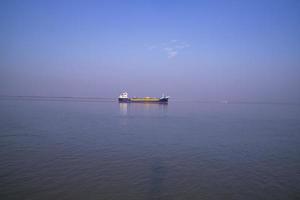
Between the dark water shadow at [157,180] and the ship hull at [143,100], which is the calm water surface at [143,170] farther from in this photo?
the ship hull at [143,100]

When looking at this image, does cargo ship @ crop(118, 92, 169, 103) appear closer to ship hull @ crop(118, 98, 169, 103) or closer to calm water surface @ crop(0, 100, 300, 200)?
ship hull @ crop(118, 98, 169, 103)

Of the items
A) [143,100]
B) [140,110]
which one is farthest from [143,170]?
[143,100]

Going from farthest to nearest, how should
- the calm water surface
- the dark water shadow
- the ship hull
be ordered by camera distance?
the ship hull → the calm water surface → the dark water shadow

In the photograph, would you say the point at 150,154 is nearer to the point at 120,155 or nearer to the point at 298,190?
the point at 120,155

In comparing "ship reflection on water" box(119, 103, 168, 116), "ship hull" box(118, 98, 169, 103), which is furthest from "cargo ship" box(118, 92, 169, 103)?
"ship reflection on water" box(119, 103, 168, 116)

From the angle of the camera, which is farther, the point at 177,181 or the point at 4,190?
the point at 177,181

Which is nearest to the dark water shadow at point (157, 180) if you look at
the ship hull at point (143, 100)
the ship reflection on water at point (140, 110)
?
the ship reflection on water at point (140, 110)

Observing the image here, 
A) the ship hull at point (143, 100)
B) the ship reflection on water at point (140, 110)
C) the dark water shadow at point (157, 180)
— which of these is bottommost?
the dark water shadow at point (157, 180)

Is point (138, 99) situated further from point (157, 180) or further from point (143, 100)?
point (157, 180)

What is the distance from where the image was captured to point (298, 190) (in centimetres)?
963

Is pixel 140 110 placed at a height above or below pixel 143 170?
above

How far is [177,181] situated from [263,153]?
29.7ft

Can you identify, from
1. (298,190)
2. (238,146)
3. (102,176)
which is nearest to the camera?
(298,190)

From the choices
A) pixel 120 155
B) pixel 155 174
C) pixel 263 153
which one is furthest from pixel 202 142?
pixel 155 174
